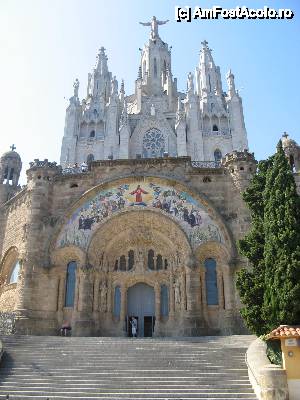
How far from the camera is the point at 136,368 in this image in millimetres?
12812

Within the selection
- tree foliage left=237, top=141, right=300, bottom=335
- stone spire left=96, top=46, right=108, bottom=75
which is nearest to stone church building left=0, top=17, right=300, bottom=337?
tree foliage left=237, top=141, right=300, bottom=335

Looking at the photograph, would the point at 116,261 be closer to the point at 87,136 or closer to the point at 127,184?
the point at 127,184

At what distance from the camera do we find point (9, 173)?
2688 centimetres

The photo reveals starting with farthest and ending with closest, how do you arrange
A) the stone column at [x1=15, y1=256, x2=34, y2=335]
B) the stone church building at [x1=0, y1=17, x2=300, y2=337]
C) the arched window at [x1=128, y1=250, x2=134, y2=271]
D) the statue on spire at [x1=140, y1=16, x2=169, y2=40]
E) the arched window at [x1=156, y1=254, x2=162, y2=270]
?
1. the statue on spire at [x1=140, y1=16, x2=169, y2=40]
2. the arched window at [x1=128, y1=250, x2=134, y2=271]
3. the arched window at [x1=156, y1=254, x2=162, y2=270]
4. the stone church building at [x1=0, y1=17, x2=300, y2=337]
5. the stone column at [x1=15, y1=256, x2=34, y2=335]

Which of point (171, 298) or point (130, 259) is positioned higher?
point (130, 259)

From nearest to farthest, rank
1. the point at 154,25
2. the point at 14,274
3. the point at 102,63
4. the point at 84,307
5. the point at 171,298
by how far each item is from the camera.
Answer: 1. the point at 84,307
2. the point at 171,298
3. the point at 14,274
4. the point at 102,63
5. the point at 154,25

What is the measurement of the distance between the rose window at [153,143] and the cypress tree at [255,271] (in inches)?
1180

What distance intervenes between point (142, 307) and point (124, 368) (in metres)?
8.16

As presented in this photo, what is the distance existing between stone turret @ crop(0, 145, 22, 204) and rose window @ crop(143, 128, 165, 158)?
20.2 metres

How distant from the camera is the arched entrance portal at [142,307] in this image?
67.8 ft

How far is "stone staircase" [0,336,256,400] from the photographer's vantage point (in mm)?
11312

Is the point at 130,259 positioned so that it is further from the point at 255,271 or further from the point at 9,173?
the point at 9,173

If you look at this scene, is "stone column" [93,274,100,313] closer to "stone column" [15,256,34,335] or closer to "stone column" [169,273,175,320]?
"stone column" [15,256,34,335]

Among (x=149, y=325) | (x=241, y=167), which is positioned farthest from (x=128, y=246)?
(x=241, y=167)
